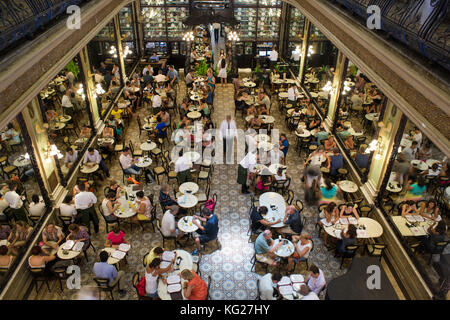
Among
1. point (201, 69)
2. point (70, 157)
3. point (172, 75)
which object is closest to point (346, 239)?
point (70, 157)

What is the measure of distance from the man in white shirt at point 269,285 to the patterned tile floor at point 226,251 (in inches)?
30.7

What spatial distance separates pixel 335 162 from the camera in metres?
9.99

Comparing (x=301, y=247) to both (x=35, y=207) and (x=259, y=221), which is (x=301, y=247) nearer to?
(x=259, y=221)

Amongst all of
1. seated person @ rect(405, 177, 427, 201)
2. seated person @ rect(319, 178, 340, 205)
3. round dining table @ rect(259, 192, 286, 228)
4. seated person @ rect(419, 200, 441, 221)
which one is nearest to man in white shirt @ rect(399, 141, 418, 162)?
seated person @ rect(405, 177, 427, 201)

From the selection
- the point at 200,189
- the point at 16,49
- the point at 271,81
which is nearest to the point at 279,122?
the point at 271,81

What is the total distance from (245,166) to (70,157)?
4688 mm

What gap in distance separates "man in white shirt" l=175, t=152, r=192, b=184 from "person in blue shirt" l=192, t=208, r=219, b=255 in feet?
5.97

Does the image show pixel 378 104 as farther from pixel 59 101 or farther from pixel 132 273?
pixel 59 101

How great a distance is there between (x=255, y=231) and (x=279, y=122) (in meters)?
6.26

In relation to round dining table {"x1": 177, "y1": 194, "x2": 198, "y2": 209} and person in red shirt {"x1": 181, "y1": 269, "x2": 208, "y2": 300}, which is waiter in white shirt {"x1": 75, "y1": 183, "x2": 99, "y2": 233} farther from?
person in red shirt {"x1": 181, "y1": 269, "x2": 208, "y2": 300}

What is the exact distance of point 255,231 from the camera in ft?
A: 27.4

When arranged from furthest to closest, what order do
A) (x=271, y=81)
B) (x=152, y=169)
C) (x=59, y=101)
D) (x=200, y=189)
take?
(x=271, y=81)
(x=59, y=101)
(x=152, y=169)
(x=200, y=189)

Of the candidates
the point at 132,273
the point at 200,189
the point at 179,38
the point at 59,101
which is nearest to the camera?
the point at 132,273

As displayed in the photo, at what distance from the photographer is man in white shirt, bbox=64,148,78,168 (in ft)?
31.4
